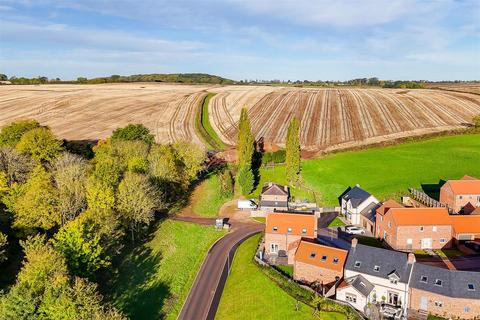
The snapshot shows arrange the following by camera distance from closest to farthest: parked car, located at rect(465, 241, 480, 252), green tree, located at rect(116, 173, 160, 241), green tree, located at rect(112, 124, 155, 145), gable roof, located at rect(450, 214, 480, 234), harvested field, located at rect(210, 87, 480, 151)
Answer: parked car, located at rect(465, 241, 480, 252)
gable roof, located at rect(450, 214, 480, 234)
green tree, located at rect(116, 173, 160, 241)
green tree, located at rect(112, 124, 155, 145)
harvested field, located at rect(210, 87, 480, 151)

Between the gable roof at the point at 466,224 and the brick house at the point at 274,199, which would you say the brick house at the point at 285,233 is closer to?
the brick house at the point at 274,199

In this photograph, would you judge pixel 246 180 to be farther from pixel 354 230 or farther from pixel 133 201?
pixel 133 201

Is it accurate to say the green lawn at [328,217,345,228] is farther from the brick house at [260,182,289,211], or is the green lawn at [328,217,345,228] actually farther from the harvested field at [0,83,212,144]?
the harvested field at [0,83,212,144]

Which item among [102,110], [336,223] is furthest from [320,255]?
[102,110]

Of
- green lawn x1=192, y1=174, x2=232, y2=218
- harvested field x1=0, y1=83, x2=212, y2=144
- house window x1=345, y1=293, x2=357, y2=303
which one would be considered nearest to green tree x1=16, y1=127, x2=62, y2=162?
harvested field x1=0, y1=83, x2=212, y2=144

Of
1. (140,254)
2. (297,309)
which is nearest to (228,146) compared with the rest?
(140,254)

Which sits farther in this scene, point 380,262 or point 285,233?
point 285,233
